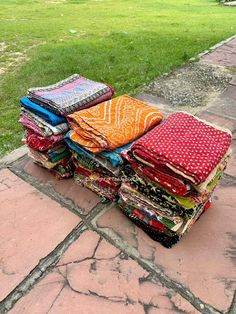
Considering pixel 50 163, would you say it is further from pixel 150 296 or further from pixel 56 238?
pixel 150 296

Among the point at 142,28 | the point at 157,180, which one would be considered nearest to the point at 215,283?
the point at 157,180

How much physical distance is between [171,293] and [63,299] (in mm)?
678

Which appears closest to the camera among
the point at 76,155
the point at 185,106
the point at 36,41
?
the point at 76,155

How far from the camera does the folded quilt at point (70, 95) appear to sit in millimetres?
2592

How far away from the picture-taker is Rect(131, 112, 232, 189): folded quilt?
1.97 metres

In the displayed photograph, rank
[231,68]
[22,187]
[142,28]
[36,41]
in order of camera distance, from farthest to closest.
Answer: [142,28]
[36,41]
[231,68]
[22,187]

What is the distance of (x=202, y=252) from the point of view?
89.6 inches

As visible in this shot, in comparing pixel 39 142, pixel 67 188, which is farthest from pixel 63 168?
pixel 39 142

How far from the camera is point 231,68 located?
5.38 meters

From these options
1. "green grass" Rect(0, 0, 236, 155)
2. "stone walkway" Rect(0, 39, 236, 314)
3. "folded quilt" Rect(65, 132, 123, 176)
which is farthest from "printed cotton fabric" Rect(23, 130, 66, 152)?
"green grass" Rect(0, 0, 236, 155)

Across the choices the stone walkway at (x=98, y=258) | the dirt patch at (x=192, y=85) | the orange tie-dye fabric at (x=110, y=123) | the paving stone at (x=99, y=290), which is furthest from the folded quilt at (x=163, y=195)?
the dirt patch at (x=192, y=85)

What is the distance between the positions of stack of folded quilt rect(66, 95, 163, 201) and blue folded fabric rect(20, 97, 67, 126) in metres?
0.11

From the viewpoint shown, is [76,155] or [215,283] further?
[76,155]

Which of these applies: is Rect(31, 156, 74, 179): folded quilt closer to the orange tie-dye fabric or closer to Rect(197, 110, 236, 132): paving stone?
the orange tie-dye fabric
